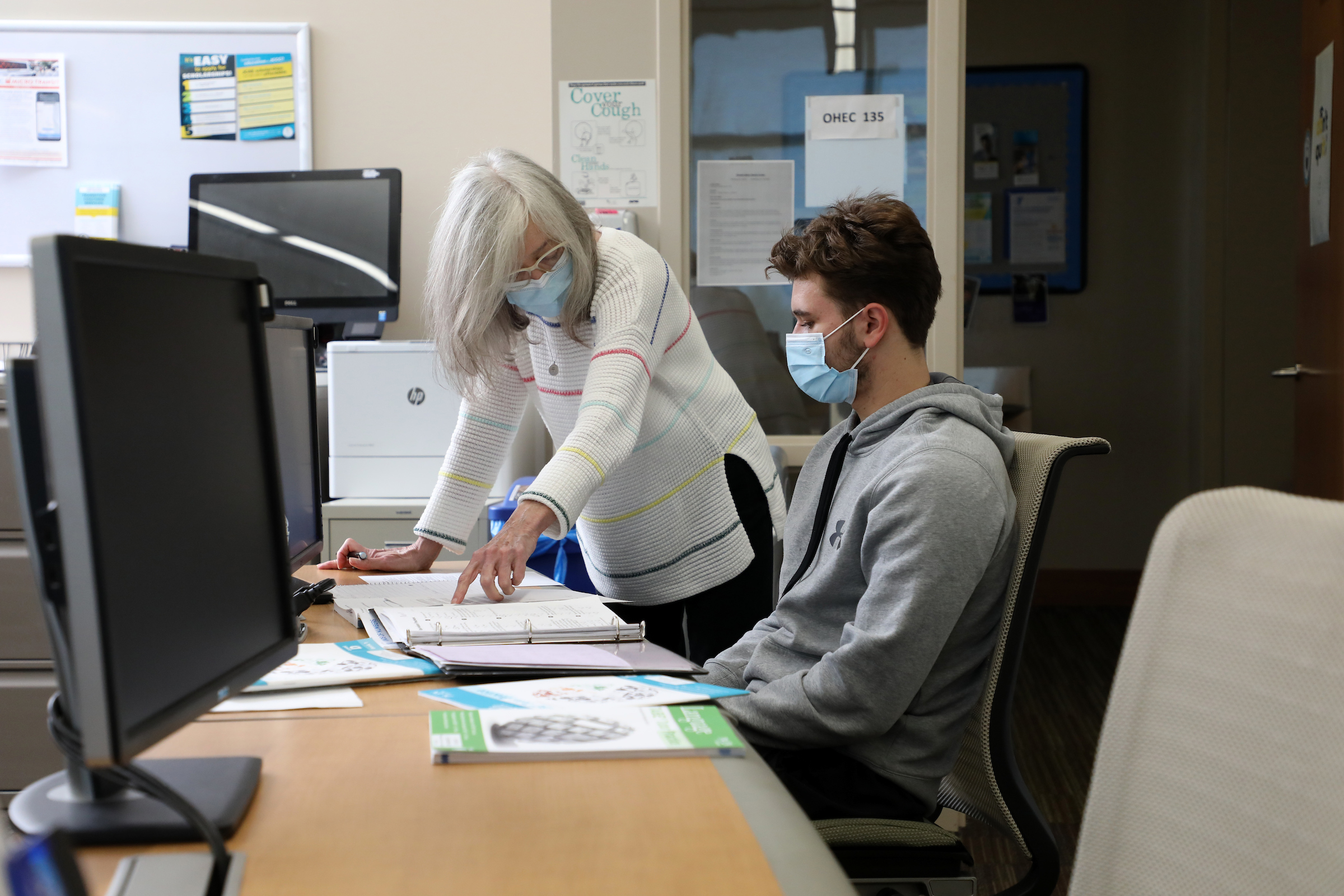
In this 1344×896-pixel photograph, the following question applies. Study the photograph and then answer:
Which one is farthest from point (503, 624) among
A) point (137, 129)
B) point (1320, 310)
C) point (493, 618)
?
point (1320, 310)

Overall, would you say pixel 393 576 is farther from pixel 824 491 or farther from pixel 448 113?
pixel 448 113

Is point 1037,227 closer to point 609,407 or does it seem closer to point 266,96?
point 266,96

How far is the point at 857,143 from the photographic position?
2.68m

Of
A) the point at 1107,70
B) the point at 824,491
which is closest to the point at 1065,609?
the point at 1107,70

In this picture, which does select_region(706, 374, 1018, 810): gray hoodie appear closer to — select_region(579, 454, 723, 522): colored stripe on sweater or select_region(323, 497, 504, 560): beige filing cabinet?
select_region(579, 454, 723, 522): colored stripe on sweater

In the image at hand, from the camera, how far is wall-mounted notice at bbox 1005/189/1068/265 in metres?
4.29

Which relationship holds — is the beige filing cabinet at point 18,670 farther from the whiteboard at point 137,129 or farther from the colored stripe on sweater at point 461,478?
the colored stripe on sweater at point 461,478

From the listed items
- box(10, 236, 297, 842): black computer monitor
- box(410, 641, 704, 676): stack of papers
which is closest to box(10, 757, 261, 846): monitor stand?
box(10, 236, 297, 842): black computer monitor

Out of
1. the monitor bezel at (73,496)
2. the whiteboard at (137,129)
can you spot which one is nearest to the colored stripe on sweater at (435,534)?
the monitor bezel at (73,496)

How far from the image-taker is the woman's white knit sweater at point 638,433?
5.06 feet

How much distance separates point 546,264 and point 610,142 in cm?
122

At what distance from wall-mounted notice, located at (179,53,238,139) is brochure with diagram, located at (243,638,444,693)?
2.29 metres

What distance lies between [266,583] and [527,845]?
12.8 inches

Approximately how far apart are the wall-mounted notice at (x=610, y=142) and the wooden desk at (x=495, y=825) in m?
1.99
